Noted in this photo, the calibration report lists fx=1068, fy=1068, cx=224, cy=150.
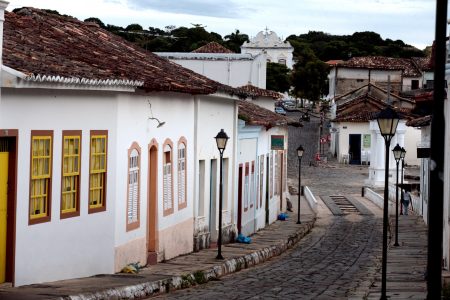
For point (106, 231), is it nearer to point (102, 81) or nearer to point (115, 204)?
point (115, 204)

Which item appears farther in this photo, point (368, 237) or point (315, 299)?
point (368, 237)

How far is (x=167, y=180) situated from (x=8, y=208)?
6.82m

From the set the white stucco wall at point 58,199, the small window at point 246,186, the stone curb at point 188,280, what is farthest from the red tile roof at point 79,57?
the small window at point 246,186

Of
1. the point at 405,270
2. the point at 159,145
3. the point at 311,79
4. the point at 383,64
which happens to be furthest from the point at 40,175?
the point at 311,79

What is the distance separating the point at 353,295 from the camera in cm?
1636

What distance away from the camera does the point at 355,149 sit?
73.1 meters

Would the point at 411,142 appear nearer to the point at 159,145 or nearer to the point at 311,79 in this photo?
the point at 311,79

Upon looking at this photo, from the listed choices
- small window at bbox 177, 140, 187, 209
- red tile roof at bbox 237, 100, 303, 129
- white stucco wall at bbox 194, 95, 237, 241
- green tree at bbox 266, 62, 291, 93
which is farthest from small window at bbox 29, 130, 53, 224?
green tree at bbox 266, 62, 291, 93

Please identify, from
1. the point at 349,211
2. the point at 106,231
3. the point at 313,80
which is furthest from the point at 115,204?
the point at 313,80

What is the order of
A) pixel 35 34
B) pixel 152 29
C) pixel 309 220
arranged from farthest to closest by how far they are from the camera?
pixel 152 29, pixel 309 220, pixel 35 34

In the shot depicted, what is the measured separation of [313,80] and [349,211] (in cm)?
7699

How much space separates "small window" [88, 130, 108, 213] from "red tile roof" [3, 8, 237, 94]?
952 mm

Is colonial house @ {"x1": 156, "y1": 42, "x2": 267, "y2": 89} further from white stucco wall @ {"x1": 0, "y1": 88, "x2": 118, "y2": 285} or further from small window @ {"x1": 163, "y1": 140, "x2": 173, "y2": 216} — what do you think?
white stucco wall @ {"x1": 0, "y1": 88, "x2": 118, "y2": 285}

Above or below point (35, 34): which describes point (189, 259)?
below
